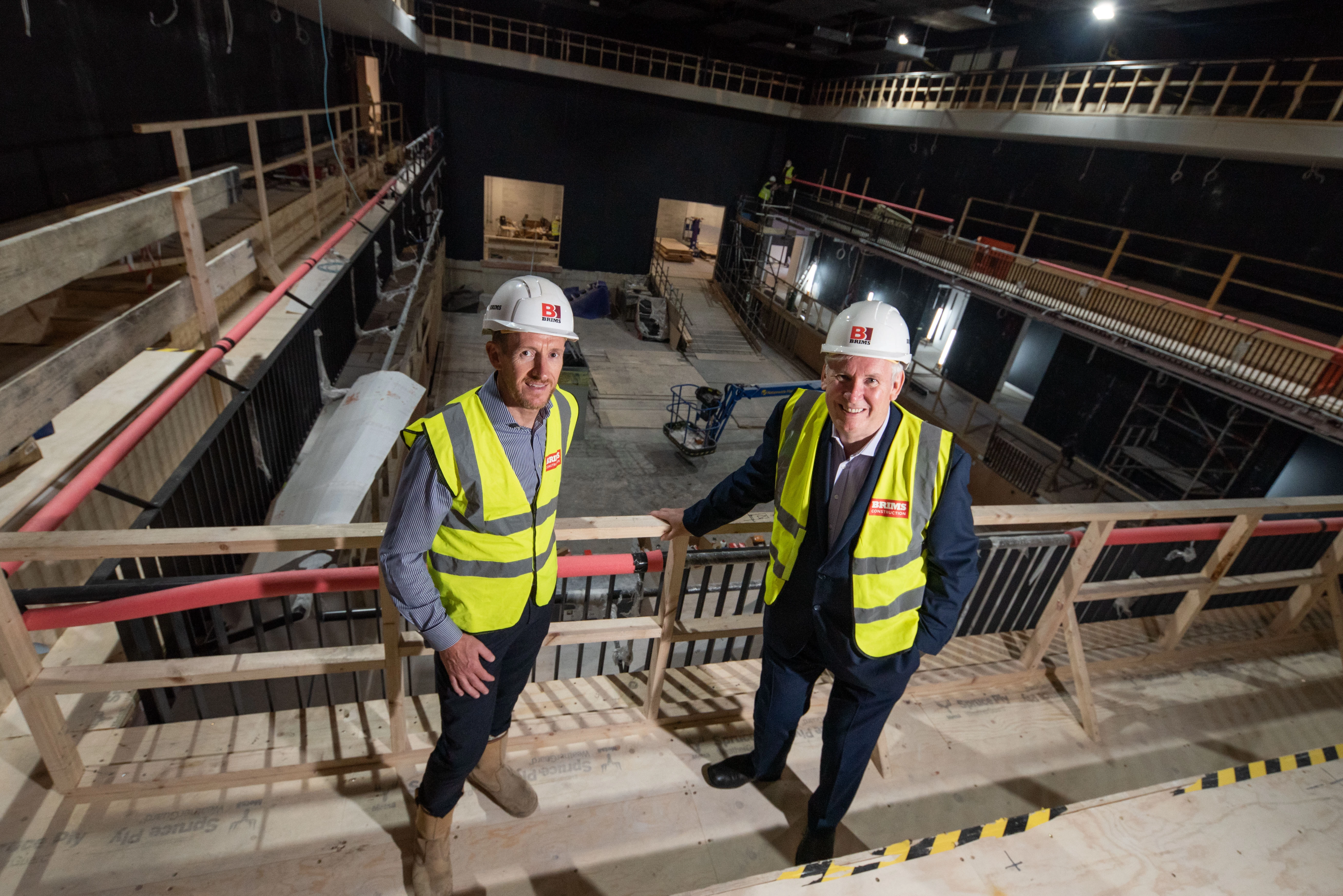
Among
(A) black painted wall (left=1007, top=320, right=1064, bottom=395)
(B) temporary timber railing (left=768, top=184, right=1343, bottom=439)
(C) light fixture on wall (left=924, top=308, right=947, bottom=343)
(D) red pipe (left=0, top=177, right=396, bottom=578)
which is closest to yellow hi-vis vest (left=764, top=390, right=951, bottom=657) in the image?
(D) red pipe (left=0, top=177, right=396, bottom=578)

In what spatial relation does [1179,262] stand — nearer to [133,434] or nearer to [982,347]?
[982,347]

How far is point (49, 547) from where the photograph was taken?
6.09ft

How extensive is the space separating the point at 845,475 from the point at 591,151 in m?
23.6

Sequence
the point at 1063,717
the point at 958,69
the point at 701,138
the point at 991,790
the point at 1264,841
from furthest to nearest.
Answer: the point at 701,138, the point at 958,69, the point at 1063,717, the point at 991,790, the point at 1264,841

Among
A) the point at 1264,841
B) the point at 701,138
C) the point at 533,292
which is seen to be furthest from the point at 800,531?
the point at 701,138

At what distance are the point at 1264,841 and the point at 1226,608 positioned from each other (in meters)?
3.03

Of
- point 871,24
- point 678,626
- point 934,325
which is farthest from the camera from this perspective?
point 871,24

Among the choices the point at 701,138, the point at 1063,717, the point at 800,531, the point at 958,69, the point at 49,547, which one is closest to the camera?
the point at 49,547

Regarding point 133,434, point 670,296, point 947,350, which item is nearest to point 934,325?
point 947,350

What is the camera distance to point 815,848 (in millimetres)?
2584

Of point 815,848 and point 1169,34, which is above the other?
point 1169,34

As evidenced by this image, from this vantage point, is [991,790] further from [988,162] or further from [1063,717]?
[988,162]

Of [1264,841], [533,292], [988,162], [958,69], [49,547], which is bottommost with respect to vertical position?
[1264,841]

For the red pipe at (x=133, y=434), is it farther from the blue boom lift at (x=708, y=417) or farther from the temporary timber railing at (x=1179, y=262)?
the temporary timber railing at (x=1179, y=262)
